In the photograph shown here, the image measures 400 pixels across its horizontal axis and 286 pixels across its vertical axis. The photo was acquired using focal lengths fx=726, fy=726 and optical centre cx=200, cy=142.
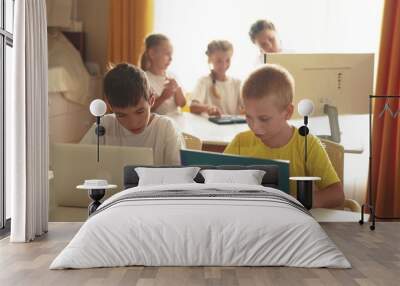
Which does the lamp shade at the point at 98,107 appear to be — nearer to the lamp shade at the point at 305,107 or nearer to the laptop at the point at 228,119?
the laptop at the point at 228,119

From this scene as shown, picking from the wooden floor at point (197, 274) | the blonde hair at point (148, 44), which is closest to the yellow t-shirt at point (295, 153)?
the blonde hair at point (148, 44)

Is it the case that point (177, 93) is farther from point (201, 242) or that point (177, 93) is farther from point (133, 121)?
point (201, 242)

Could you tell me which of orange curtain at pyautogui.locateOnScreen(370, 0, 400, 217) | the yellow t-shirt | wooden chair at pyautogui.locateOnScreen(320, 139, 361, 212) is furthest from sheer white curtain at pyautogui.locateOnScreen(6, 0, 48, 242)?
orange curtain at pyautogui.locateOnScreen(370, 0, 400, 217)

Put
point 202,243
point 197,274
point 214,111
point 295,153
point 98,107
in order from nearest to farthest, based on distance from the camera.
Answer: point 197,274, point 202,243, point 98,107, point 295,153, point 214,111

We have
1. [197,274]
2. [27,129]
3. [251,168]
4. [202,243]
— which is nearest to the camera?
[197,274]

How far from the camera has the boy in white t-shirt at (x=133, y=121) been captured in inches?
311

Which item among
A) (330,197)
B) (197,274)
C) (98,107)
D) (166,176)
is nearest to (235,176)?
(166,176)

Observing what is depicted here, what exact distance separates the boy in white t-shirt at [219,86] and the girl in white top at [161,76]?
0.63ft

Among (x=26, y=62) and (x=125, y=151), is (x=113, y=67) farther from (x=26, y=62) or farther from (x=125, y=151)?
(x=26, y=62)

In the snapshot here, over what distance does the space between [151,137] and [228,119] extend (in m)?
0.86

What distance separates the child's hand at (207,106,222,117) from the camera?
7.92m

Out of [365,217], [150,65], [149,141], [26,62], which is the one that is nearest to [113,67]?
A: [150,65]

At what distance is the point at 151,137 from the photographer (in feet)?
→ 26.0

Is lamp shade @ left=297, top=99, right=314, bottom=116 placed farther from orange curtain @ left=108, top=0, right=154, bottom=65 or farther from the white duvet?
the white duvet
